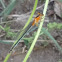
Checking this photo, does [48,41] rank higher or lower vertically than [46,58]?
higher

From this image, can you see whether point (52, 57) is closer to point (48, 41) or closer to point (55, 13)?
point (48, 41)

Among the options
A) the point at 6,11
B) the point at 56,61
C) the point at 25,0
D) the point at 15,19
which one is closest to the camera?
the point at 56,61

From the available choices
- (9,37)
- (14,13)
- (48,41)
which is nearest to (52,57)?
(48,41)

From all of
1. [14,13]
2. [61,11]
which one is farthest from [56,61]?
[14,13]

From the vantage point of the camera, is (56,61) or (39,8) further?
(39,8)

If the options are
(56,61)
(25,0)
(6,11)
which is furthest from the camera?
(25,0)

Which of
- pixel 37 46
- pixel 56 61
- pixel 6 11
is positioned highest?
pixel 6 11

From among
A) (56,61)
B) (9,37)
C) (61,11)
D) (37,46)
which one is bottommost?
(56,61)

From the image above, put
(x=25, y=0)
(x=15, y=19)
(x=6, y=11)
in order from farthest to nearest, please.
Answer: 1. (x=25, y=0)
2. (x=15, y=19)
3. (x=6, y=11)

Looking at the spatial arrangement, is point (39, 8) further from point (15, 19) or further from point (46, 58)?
point (46, 58)
